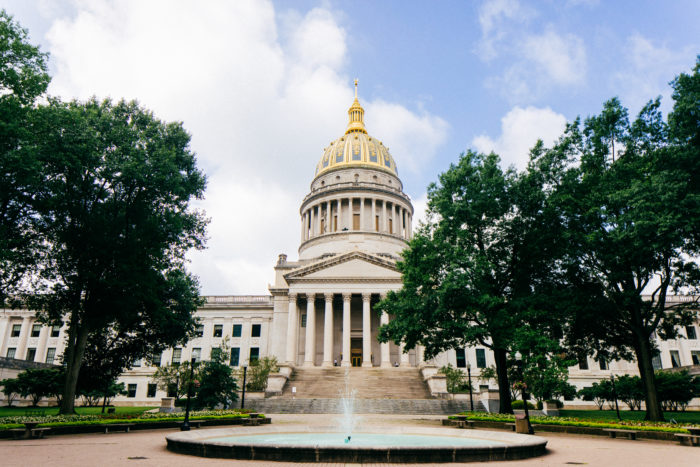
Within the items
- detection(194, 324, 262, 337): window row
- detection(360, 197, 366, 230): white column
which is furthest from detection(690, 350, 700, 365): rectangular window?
detection(194, 324, 262, 337): window row

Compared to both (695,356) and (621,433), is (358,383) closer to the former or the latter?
(621,433)

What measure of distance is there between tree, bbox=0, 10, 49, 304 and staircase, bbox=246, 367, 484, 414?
62.3ft

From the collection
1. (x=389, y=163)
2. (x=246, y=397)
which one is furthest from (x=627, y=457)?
(x=389, y=163)

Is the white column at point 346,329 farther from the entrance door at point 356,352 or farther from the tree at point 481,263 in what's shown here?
the tree at point 481,263

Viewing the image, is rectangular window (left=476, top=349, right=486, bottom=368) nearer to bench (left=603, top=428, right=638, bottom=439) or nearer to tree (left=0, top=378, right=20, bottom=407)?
bench (left=603, top=428, right=638, bottom=439)

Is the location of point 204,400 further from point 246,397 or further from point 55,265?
point 55,265

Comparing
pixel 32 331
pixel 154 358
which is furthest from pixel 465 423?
pixel 32 331

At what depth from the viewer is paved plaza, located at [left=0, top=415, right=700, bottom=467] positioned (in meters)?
10.8

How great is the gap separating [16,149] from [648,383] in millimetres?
32259

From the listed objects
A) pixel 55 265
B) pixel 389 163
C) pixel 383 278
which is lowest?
pixel 55 265

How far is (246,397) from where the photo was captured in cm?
3650

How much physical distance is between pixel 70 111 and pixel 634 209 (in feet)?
92.2

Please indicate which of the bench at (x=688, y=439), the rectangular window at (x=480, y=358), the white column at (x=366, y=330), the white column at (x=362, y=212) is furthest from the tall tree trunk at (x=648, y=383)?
the white column at (x=362, y=212)

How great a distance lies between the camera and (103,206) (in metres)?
24.8
